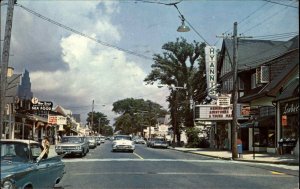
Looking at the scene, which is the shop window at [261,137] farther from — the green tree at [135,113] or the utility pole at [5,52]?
the green tree at [135,113]

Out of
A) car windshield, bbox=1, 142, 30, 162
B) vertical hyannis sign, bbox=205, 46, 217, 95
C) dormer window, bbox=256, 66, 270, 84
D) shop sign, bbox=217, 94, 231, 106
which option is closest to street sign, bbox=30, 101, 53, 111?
vertical hyannis sign, bbox=205, 46, 217, 95

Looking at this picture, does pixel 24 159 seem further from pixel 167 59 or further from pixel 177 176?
pixel 167 59

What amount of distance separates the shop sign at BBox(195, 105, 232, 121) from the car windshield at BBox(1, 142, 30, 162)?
116 feet

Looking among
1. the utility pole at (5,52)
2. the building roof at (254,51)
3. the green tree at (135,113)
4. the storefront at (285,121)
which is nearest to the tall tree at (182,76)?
the building roof at (254,51)

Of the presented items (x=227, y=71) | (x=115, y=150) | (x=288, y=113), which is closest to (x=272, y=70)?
(x=288, y=113)

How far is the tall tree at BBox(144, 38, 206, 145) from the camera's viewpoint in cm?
6650

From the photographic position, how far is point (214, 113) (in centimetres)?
4425

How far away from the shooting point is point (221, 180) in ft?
51.5

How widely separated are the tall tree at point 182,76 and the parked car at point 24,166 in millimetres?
54804

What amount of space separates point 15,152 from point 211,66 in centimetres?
4036

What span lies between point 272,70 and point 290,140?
34.3 ft

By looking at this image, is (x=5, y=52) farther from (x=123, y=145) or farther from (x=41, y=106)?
(x=41, y=106)

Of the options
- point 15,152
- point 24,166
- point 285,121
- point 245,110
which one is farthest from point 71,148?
point 24,166

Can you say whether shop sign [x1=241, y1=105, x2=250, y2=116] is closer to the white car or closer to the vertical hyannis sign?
the vertical hyannis sign
